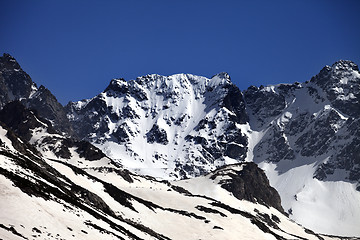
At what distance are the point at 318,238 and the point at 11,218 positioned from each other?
15959 cm

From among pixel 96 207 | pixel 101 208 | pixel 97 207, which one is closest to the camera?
pixel 96 207

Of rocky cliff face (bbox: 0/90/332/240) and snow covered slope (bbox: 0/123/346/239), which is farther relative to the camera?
rocky cliff face (bbox: 0/90/332/240)

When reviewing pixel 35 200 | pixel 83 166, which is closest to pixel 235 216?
pixel 83 166

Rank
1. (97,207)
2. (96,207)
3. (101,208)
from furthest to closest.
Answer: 1. (101,208)
2. (97,207)
3. (96,207)

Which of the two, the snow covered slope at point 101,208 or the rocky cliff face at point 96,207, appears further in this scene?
the rocky cliff face at point 96,207

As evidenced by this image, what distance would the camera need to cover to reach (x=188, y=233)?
110 m

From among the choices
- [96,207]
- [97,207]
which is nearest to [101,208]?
[97,207]

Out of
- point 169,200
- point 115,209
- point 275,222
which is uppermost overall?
point 275,222

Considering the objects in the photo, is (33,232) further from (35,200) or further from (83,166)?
(83,166)

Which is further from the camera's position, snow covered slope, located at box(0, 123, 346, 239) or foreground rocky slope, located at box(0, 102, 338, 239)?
foreground rocky slope, located at box(0, 102, 338, 239)

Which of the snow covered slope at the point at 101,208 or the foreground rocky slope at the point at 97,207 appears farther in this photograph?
the foreground rocky slope at the point at 97,207

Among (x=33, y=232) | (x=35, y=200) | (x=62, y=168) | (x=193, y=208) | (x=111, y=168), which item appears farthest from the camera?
(x=111, y=168)

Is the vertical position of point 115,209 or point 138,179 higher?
point 138,179

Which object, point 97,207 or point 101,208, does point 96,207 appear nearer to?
point 97,207
